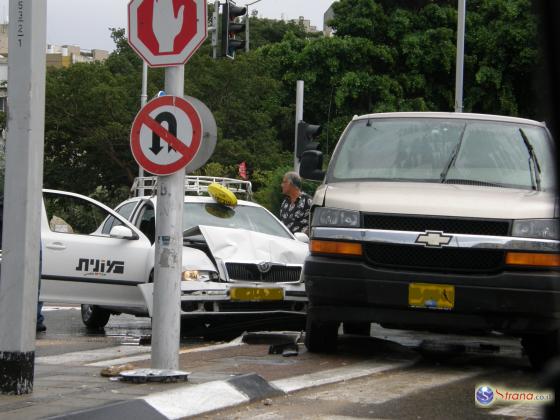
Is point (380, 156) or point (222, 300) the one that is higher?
point (380, 156)

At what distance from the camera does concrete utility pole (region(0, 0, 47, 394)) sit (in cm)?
647

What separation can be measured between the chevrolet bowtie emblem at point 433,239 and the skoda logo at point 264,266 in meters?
3.30

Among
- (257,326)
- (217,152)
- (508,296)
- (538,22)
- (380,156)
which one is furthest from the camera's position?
(217,152)

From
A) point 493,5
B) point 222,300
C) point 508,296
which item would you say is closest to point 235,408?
point 508,296

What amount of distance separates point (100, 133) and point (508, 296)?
39.1 m

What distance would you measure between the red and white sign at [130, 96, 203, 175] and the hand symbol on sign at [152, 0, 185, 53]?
0.39 meters

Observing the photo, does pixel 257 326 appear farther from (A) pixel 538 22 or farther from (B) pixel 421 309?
(A) pixel 538 22

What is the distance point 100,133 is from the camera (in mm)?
45312

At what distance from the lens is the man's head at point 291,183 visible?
495 inches

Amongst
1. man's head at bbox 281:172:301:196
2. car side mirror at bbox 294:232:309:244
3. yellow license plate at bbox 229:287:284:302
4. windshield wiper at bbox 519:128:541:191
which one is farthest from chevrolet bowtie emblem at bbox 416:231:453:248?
man's head at bbox 281:172:301:196

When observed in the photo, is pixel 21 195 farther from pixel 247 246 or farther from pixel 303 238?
pixel 303 238

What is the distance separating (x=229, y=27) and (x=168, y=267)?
31.9 feet

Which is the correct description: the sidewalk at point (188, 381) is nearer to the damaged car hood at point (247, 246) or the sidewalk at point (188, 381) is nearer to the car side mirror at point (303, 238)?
the damaged car hood at point (247, 246)

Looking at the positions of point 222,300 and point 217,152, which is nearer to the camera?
point 222,300
